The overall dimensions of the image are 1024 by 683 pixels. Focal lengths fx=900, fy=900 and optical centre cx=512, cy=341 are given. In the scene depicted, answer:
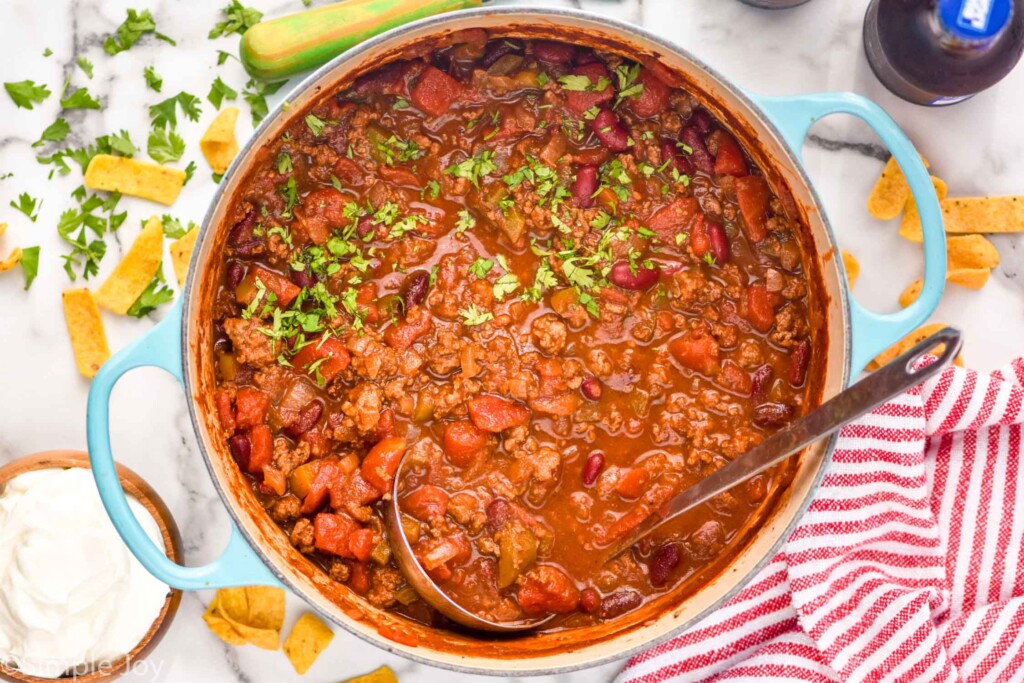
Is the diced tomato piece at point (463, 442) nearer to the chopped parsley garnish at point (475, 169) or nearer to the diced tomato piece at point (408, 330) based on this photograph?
Answer: the diced tomato piece at point (408, 330)

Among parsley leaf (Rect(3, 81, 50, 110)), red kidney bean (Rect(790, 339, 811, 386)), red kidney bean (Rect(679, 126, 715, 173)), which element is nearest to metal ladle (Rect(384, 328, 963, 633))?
red kidney bean (Rect(790, 339, 811, 386))

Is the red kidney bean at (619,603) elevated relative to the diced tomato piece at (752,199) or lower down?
lower down

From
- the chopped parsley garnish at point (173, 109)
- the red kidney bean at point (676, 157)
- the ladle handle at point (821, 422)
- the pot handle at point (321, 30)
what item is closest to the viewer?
the ladle handle at point (821, 422)

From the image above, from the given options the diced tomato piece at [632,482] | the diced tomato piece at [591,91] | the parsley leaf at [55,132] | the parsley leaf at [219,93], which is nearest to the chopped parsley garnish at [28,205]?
the parsley leaf at [55,132]

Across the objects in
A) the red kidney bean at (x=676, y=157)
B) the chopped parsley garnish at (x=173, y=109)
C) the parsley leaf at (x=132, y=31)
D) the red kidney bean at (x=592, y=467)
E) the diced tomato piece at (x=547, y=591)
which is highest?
the parsley leaf at (x=132, y=31)

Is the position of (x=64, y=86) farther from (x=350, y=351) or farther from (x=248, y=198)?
(x=350, y=351)

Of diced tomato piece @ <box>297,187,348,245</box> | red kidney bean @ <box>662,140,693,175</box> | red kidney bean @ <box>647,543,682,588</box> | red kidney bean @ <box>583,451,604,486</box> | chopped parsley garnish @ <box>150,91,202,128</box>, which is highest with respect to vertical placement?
chopped parsley garnish @ <box>150,91,202,128</box>

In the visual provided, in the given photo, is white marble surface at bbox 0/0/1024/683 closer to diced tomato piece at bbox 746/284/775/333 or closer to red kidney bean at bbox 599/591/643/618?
red kidney bean at bbox 599/591/643/618
